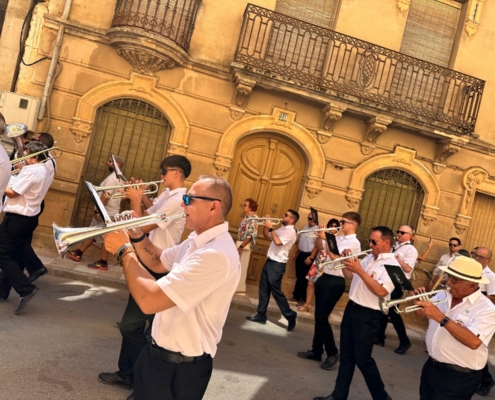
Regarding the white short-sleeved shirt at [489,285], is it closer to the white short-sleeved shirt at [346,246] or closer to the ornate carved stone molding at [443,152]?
the white short-sleeved shirt at [346,246]

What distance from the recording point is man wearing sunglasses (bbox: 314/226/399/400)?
4.42 metres

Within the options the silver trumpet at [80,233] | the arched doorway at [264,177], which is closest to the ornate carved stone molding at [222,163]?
the arched doorway at [264,177]

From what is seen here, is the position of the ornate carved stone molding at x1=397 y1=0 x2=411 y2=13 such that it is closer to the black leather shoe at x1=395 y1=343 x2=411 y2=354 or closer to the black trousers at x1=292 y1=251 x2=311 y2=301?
the black trousers at x1=292 y1=251 x2=311 y2=301

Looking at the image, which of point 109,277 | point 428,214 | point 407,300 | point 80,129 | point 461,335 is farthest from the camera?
point 428,214

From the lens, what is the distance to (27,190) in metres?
5.53

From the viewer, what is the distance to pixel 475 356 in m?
3.50

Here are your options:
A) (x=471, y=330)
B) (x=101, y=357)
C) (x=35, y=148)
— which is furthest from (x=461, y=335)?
(x=35, y=148)

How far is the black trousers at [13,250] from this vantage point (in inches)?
210

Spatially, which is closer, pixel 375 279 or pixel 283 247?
pixel 375 279

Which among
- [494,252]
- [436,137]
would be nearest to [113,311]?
[436,137]

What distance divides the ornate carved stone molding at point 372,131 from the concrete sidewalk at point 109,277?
371 centimetres

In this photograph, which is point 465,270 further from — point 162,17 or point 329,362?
point 162,17

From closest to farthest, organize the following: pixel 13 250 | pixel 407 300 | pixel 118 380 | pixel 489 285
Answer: pixel 407 300, pixel 118 380, pixel 13 250, pixel 489 285

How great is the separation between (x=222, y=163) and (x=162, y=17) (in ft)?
10.4
